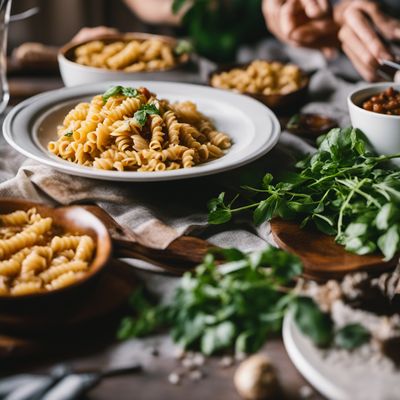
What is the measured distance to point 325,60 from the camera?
8.72ft

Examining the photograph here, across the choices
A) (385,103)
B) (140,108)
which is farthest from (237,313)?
(385,103)

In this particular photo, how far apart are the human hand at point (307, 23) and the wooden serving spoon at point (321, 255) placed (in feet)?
3.98

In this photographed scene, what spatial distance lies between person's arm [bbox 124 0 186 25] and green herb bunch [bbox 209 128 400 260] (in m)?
1.99

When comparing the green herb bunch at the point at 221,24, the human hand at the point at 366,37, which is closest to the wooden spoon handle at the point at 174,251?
the human hand at the point at 366,37

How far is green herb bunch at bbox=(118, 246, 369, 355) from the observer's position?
1057 mm

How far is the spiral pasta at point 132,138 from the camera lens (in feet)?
5.24

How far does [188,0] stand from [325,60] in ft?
2.48

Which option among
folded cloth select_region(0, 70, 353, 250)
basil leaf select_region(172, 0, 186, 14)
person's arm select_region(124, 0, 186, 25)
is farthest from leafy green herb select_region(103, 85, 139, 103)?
person's arm select_region(124, 0, 186, 25)

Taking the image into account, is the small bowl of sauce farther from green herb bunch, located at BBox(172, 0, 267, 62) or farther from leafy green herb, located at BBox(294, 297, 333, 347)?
green herb bunch, located at BBox(172, 0, 267, 62)

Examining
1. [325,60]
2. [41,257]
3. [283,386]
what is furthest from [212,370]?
[325,60]

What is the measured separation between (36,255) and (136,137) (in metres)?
0.47

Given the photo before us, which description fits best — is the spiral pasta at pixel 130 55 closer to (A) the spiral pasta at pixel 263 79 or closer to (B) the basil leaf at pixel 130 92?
(A) the spiral pasta at pixel 263 79

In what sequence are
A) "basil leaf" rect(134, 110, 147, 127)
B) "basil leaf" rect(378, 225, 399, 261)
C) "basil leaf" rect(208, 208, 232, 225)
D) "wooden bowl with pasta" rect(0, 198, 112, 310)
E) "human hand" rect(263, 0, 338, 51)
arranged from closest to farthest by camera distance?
1. "wooden bowl with pasta" rect(0, 198, 112, 310)
2. "basil leaf" rect(378, 225, 399, 261)
3. "basil leaf" rect(208, 208, 232, 225)
4. "basil leaf" rect(134, 110, 147, 127)
5. "human hand" rect(263, 0, 338, 51)

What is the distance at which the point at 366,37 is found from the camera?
7.31 feet
